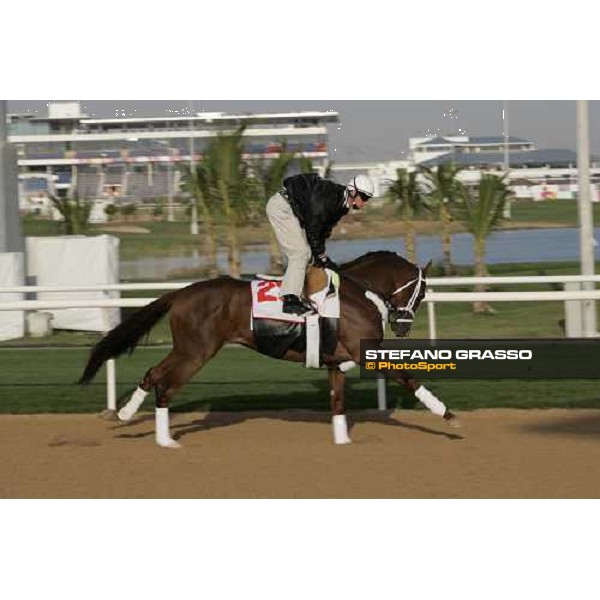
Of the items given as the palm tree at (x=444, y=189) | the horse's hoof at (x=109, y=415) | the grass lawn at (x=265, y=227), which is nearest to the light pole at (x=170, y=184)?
the grass lawn at (x=265, y=227)

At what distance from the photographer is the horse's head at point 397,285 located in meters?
7.09

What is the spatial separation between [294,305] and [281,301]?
0.32ft

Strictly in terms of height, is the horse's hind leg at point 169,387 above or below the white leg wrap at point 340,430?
above

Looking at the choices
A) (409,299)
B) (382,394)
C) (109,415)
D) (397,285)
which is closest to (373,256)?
(397,285)

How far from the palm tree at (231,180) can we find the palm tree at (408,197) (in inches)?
91.4

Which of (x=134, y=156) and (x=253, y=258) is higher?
(x=134, y=156)

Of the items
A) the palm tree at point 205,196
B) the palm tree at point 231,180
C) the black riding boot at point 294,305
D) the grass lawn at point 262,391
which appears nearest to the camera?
the black riding boot at point 294,305

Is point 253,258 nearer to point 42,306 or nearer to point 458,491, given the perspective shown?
point 42,306

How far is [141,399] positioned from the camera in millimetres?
7062

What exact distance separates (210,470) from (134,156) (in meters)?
31.5

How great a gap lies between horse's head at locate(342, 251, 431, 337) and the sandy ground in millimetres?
758

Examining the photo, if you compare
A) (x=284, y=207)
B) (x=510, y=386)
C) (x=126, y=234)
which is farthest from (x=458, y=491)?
(x=126, y=234)

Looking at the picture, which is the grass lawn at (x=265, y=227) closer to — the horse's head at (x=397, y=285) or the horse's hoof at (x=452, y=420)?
the horse's head at (x=397, y=285)

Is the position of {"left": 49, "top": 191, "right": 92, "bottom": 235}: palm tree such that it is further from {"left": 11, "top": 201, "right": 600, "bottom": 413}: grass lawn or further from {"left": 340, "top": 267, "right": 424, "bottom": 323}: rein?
{"left": 340, "top": 267, "right": 424, "bottom": 323}: rein
